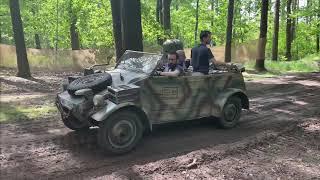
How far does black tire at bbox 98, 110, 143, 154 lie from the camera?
7.16m

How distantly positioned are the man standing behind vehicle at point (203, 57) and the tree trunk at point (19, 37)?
39.3 feet

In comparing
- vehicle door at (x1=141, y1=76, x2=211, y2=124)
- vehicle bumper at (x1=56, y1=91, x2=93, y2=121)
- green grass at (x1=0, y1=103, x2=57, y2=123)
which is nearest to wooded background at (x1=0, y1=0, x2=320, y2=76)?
green grass at (x1=0, y1=103, x2=57, y2=123)

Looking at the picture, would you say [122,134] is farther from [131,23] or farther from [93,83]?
[131,23]

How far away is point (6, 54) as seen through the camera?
24.9m

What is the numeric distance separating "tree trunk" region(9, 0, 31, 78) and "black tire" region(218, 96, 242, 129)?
488 inches

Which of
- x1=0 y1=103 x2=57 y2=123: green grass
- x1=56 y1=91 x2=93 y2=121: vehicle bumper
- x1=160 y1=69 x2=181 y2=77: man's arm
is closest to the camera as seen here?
x1=56 y1=91 x2=93 y2=121: vehicle bumper

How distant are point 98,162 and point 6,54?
1990 cm

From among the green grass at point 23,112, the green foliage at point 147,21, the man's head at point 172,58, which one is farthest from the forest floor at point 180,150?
the green foliage at point 147,21

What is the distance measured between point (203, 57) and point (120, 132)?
2.80m

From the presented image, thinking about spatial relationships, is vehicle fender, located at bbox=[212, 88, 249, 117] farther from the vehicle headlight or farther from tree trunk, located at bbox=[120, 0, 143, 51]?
tree trunk, located at bbox=[120, 0, 143, 51]

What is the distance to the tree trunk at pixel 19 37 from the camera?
1869cm

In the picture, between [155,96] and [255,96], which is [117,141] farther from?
[255,96]

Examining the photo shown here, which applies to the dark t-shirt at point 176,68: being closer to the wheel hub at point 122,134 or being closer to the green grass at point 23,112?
the wheel hub at point 122,134

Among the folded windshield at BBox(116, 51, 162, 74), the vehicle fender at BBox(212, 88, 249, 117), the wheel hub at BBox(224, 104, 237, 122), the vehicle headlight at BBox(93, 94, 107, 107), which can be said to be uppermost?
the folded windshield at BBox(116, 51, 162, 74)
